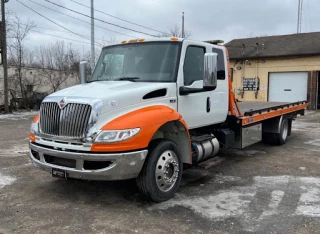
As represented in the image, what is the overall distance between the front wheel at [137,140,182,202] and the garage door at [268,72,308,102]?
1847 centimetres

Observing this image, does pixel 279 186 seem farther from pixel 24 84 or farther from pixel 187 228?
pixel 24 84

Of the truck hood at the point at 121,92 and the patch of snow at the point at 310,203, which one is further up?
the truck hood at the point at 121,92

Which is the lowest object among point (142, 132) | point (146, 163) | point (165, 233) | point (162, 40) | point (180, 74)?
point (165, 233)

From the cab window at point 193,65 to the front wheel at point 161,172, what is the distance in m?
1.21

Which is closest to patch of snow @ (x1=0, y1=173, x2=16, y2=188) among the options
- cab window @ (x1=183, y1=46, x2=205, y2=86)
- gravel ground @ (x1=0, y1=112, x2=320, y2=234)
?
gravel ground @ (x1=0, y1=112, x2=320, y2=234)

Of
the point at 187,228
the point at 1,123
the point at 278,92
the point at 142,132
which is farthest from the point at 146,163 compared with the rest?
the point at 278,92

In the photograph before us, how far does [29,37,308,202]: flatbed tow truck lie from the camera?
4391 mm

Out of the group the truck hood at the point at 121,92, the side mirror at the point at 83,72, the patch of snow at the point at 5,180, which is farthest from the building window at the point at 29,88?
the truck hood at the point at 121,92

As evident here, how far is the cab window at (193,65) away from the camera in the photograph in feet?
18.2

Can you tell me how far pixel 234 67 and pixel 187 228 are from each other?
21855 mm

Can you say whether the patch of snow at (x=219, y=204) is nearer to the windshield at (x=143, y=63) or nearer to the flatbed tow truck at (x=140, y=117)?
the flatbed tow truck at (x=140, y=117)

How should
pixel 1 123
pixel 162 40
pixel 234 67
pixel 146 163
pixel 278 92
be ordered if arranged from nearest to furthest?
pixel 146 163
pixel 162 40
pixel 1 123
pixel 278 92
pixel 234 67

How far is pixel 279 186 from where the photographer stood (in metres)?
5.72

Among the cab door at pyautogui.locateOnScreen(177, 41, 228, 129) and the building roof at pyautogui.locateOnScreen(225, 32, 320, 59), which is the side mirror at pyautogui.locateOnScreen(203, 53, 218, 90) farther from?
the building roof at pyautogui.locateOnScreen(225, 32, 320, 59)
